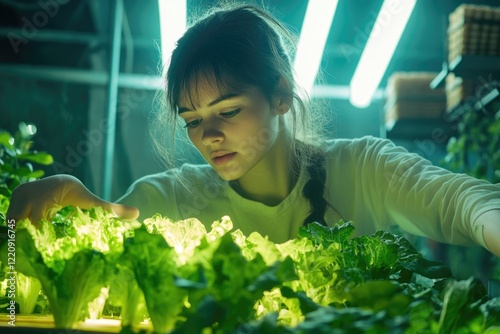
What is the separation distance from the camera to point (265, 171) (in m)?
1.87

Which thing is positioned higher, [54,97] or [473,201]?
[473,201]

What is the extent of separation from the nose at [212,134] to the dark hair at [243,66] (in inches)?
2.8

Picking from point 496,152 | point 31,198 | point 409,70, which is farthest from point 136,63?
point 31,198

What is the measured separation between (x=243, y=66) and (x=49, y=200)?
724 mm

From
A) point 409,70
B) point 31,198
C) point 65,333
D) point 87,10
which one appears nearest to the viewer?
point 65,333

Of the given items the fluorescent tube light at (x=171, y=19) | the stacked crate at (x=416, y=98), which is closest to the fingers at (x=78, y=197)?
the fluorescent tube light at (x=171, y=19)

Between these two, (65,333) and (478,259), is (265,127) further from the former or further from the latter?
(478,259)

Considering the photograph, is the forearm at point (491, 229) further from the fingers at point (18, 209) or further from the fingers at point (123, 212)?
the fingers at point (18, 209)

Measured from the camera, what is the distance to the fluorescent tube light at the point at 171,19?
2566mm

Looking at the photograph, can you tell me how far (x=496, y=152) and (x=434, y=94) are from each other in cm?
98

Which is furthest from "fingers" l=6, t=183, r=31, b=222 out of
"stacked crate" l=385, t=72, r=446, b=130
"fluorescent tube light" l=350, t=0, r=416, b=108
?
"stacked crate" l=385, t=72, r=446, b=130

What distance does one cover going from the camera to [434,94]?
4.65 meters

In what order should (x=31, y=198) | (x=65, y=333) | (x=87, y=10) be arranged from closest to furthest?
(x=65, y=333)
(x=31, y=198)
(x=87, y=10)

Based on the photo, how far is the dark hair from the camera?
1545 mm
